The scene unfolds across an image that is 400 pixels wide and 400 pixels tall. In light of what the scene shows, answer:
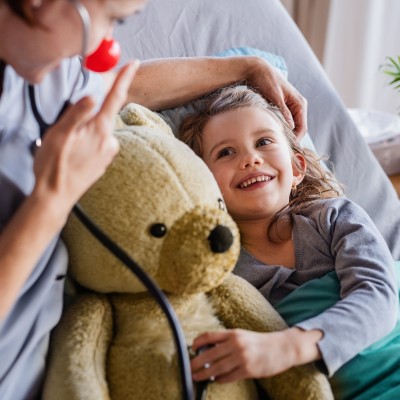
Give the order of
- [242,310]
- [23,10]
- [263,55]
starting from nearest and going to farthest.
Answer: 1. [23,10]
2. [242,310]
3. [263,55]

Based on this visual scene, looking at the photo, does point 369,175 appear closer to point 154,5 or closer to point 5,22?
point 154,5

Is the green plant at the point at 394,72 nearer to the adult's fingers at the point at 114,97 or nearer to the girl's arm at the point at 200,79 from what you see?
the girl's arm at the point at 200,79

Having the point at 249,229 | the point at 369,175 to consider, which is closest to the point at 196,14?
Answer: the point at 369,175

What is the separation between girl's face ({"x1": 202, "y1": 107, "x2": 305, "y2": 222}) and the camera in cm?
129

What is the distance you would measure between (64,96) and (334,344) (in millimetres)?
556

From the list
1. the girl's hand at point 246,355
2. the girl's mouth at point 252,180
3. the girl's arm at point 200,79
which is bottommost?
the girl's hand at point 246,355

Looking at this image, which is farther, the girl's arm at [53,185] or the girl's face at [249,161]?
the girl's face at [249,161]

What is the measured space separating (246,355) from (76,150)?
0.38m

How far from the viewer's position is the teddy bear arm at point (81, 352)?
932 millimetres

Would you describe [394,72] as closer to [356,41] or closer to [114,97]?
[356,41]

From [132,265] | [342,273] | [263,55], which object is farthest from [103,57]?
[263,55]

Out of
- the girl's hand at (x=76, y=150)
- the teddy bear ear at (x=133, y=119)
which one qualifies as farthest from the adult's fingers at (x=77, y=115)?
the teddy bear ear at (x=133, y=119)

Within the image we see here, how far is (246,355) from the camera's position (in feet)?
3.17

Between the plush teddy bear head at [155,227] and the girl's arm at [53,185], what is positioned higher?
the girl's arm at [53,185]
